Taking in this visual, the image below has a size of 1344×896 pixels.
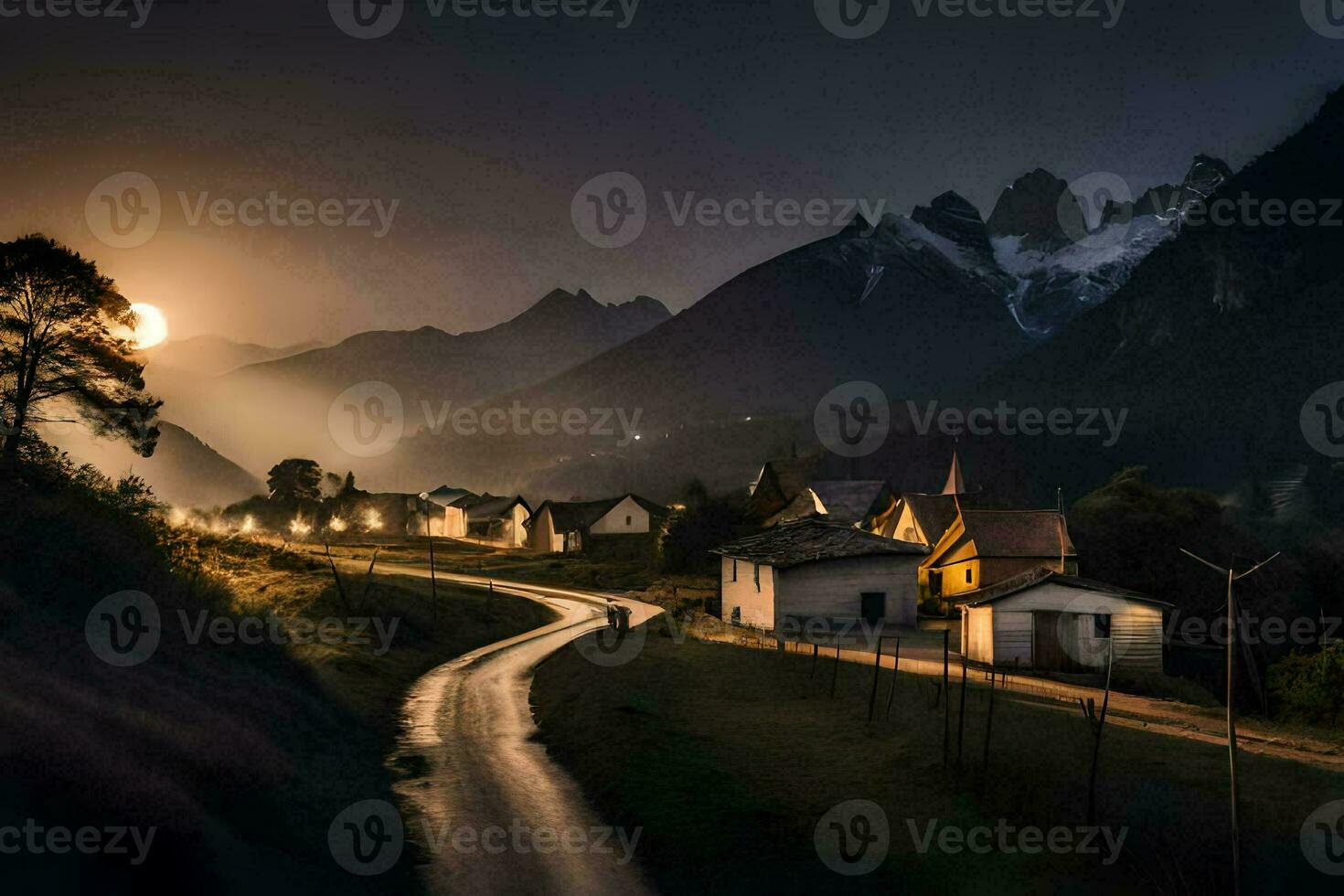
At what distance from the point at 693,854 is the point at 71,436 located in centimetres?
3066

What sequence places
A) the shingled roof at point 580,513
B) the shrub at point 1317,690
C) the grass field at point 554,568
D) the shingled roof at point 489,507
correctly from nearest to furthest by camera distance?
the shrub at point 1317,690, the grass field at point 554,568, the shingled roof at point 580,513, the shingled roof at point 489,507

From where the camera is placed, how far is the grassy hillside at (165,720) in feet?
48.1

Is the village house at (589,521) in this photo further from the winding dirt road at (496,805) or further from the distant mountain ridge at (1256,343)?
the distant mountain ridge at (1256,343)

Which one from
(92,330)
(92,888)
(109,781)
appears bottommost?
(92,888)

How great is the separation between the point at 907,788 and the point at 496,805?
9754 mm

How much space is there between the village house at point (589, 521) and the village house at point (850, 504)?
88.3ft

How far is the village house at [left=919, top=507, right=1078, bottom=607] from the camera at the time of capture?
69.6 meters

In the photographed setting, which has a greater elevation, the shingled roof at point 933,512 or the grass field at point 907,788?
the shingled roof at point 933,512

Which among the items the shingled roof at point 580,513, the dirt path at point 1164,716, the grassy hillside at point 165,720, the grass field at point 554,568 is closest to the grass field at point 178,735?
the grassy hillside at point 165,720

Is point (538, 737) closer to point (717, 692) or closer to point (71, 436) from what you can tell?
point (717, 692)

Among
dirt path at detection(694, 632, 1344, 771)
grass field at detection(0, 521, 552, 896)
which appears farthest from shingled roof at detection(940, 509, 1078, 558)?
grass field at detection(0, 521, 552, 896)

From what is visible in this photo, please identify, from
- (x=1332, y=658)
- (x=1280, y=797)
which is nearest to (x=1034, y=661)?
(x=1332, y=658)

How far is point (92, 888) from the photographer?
13.3m

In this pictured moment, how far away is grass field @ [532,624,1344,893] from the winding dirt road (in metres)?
0.82
